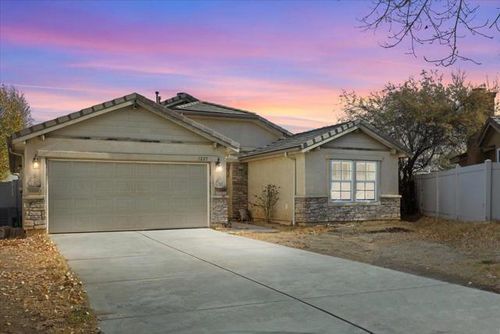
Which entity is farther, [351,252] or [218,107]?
[218,107]

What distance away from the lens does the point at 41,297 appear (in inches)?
279

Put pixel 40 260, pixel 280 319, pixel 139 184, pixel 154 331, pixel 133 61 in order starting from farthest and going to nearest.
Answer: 1. pixel 139 184
2. pixel 133 61
3. pixel 40 260
4. pixel 280 319
5. pixel 154 331

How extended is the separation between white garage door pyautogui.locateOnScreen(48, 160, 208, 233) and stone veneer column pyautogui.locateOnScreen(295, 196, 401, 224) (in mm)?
3790

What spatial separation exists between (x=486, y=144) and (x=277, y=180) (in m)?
10.7

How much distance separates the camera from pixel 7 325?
5648mm

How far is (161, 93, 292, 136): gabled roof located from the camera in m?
23.1

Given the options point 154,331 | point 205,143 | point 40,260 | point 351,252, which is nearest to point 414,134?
point 205,143

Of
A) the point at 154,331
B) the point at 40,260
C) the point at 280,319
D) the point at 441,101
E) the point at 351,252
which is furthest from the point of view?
the point at 441,101

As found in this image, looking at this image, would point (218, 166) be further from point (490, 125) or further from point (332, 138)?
point (490, 125)

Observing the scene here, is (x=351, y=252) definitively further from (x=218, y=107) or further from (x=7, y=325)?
(x=218, y=107)

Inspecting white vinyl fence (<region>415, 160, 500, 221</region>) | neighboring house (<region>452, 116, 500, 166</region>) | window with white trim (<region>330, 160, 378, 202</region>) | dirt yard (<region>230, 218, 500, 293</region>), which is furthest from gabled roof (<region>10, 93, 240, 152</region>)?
neighboring house (<region>452, 116, 500, 166</region>)

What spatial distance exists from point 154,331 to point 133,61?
39.1ft

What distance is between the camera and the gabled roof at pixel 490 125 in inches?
868

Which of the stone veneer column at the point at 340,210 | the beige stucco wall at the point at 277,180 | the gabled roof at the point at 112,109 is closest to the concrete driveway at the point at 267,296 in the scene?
the gabled roof at the point at 112,109
